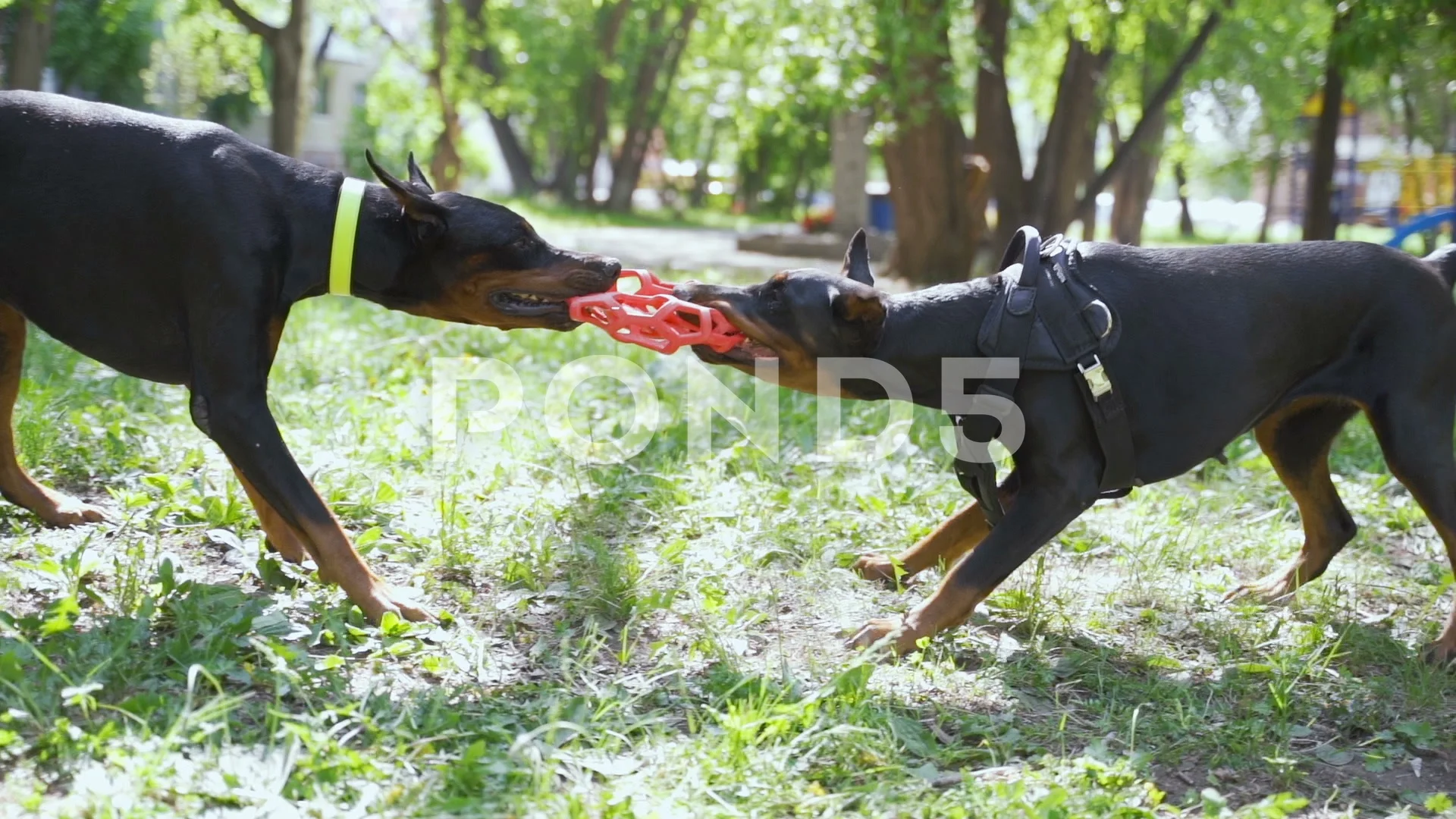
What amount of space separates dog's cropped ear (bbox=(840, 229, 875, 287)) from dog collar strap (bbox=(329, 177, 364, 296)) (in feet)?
5.35

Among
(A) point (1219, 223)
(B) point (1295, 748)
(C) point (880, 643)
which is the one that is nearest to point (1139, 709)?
(B) point (1295, 748)

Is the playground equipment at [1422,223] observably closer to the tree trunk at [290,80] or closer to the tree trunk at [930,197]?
the tree trunk at [930,197]

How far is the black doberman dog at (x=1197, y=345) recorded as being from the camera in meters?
4.05

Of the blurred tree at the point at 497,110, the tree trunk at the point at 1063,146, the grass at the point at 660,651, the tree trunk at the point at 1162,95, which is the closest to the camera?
the grass at the point at 660,651

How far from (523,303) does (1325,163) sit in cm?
745

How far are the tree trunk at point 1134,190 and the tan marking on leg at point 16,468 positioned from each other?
1871cm

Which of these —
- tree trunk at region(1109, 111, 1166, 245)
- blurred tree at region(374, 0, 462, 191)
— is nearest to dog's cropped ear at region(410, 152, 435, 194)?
blurred tree at region(374, 0, 462, 191)

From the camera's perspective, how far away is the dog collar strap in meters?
3.98

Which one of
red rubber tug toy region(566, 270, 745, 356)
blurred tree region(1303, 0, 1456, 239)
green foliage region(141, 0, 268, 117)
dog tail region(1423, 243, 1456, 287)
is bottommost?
red rubber tug toy region(566, 270, 745, 356)

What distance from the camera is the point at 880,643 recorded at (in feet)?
11.9

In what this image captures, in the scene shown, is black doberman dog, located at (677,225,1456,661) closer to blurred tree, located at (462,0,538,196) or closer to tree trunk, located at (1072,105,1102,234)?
tree trunk, located at (1072,105,1102,234)

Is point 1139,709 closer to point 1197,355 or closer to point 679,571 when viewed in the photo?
point 1197,355

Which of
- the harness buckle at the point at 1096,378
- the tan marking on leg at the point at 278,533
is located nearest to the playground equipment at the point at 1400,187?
the harness buckle at the point at 1096,378

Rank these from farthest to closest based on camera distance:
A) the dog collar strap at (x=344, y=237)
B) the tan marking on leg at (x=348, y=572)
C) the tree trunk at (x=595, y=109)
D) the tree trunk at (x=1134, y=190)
A: 1. the tree trunk at (x=595, y=109)
2. the tree trunk at (x=1134, y=190)
3. the dog collar strap at (x=344, y=237)
4. the tan marking on leg at (x=348, y=572)
